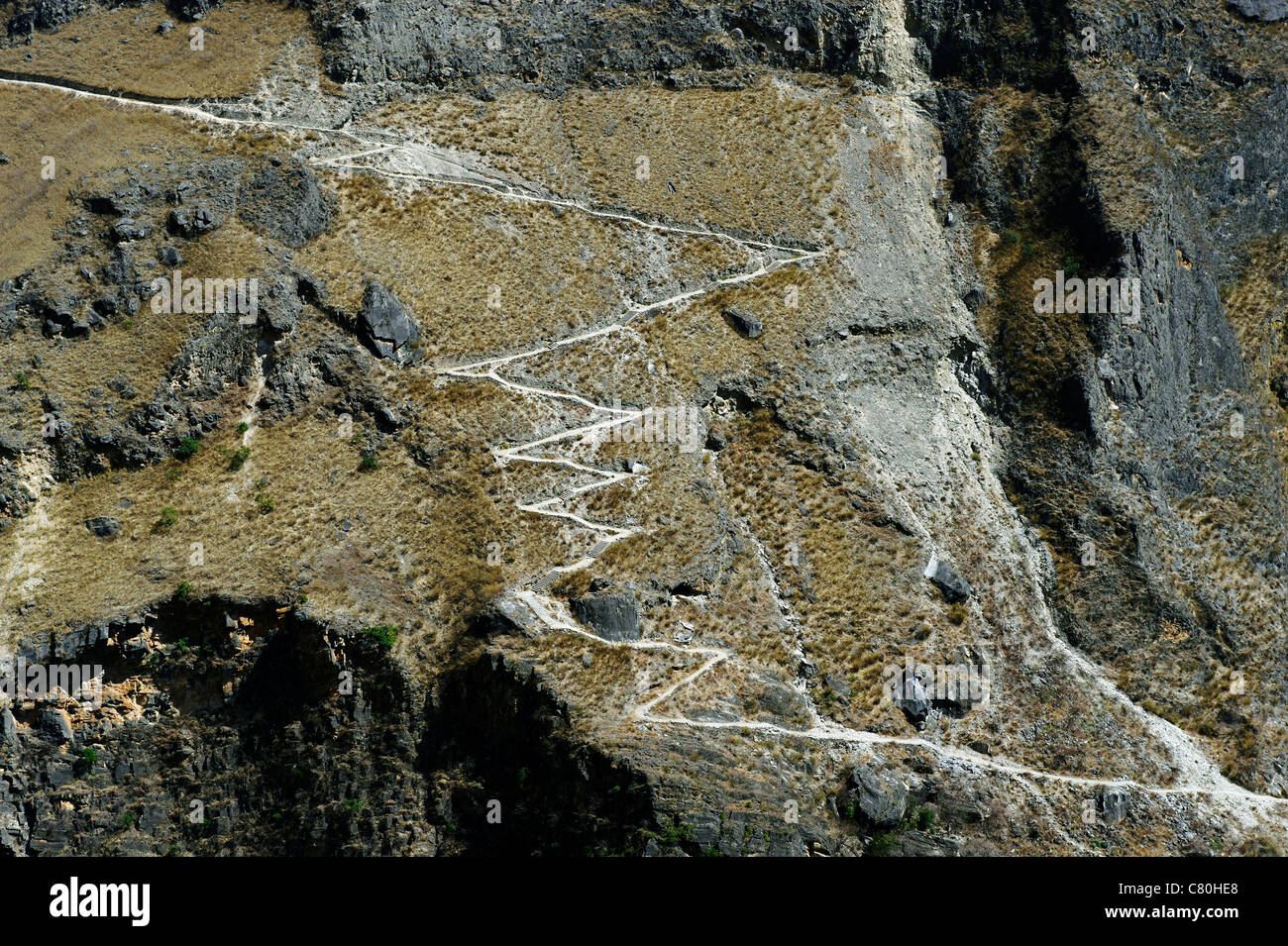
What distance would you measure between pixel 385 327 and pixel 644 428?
9724 mm

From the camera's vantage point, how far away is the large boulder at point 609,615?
3606cm

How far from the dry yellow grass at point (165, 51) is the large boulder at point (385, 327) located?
11.9 meters

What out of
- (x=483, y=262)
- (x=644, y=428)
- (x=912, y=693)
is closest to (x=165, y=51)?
(x=483, y=262)

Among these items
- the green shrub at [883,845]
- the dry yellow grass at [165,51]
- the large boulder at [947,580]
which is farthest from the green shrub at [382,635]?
the dry yellow grass at [165,51]

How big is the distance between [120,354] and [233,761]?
562 inches

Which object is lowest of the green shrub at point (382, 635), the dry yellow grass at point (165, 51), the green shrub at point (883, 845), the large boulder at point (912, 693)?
the green shrub at point (883, 845)

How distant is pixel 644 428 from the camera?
41469 millimetres

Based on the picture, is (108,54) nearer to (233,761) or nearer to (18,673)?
(18,673)

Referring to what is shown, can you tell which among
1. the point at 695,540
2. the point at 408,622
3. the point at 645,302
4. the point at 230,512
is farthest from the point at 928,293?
the point at 230,512

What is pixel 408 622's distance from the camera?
118 feet

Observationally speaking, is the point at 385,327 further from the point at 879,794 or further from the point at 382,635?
the point at 879,794

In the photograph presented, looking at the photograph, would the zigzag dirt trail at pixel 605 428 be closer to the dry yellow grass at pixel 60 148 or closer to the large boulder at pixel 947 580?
the dry yellow grass at pixel 60 148

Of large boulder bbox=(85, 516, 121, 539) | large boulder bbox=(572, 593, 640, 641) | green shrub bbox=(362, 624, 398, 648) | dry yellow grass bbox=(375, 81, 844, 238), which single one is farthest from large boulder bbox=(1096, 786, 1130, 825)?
large boulder bbox=(85, 516, 121, 539)

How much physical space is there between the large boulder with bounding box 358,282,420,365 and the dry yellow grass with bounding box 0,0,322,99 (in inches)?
469
